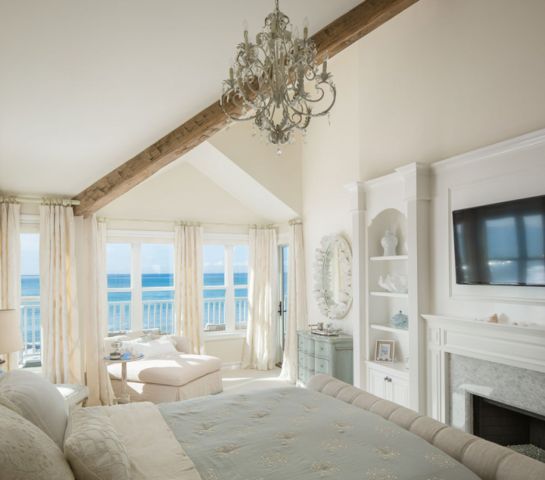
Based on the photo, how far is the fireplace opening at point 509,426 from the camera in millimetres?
2916

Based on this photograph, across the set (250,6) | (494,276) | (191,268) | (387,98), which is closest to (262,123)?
(250,6)

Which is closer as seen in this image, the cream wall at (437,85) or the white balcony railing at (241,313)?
the cream wall at (437,85)

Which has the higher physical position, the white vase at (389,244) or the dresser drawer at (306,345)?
the white vase at (389,244)

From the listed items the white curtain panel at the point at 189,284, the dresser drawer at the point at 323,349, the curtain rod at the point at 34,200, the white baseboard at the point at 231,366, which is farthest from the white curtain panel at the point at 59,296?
the dresser drawer at the point at 323,349

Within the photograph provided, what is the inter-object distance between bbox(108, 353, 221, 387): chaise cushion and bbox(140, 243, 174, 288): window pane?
1390 millimetres

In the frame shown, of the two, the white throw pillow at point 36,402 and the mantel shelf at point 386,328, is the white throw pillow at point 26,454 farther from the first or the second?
the mantel shelf at point 386,328

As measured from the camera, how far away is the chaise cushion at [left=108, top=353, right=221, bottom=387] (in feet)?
15.4

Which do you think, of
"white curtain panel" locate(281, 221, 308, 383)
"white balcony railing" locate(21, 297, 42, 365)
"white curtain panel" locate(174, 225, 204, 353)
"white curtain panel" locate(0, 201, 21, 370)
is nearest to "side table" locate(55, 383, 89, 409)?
"white curtain panel" locate(0, 201, 21, 370)

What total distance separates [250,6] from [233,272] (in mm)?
4763

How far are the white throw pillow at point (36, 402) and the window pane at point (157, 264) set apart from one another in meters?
4.02

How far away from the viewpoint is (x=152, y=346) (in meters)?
5.27

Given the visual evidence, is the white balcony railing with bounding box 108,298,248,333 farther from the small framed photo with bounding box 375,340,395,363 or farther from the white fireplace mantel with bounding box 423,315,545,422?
the white fireplace mantel with bounding box 423,315,545,422

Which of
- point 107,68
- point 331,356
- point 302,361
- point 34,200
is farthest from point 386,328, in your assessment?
point 34,200

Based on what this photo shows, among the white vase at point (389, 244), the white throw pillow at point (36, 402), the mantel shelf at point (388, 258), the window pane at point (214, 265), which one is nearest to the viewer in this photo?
the white throw pillow at point (36, 402)
